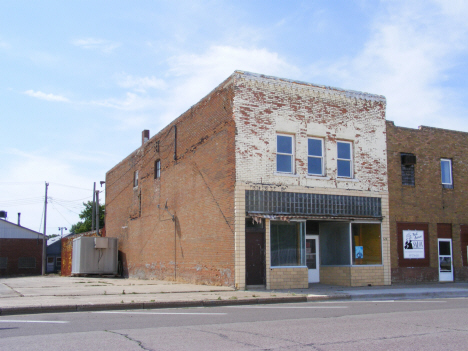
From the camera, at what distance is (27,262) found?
52.6 metres

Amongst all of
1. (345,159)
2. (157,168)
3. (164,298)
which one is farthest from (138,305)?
(157,168)

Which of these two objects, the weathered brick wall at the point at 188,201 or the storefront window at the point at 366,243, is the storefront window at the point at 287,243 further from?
the storefront window at the point at 366,243

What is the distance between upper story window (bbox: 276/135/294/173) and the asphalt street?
24.9 ft

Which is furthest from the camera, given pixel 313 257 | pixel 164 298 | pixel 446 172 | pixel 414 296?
pixel 446 172

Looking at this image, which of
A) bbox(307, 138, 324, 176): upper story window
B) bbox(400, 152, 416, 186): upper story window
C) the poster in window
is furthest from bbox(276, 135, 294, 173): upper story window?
the poster in window

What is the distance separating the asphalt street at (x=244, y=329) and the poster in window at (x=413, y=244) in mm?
9328

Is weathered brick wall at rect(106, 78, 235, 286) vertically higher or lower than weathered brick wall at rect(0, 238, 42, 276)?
higher

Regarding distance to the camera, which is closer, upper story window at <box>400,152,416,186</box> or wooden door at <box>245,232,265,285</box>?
wooden door at <box>245,232,265,285</box>

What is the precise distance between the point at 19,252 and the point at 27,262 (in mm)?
1373

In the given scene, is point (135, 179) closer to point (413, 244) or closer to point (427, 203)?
point (413, 244)

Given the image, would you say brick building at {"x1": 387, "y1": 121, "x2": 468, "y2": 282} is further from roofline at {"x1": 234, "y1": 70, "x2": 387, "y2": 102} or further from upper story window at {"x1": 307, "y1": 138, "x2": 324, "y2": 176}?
upper story window at {"x1": 307, "y1": 138, "x2": 324, "y2": 176}

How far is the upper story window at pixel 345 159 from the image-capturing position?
2014 cm

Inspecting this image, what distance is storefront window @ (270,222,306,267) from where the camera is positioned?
720 inches

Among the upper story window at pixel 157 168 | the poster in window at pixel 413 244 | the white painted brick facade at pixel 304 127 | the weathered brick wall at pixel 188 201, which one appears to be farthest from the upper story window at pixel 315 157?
the upper story window at pixel 157 168
